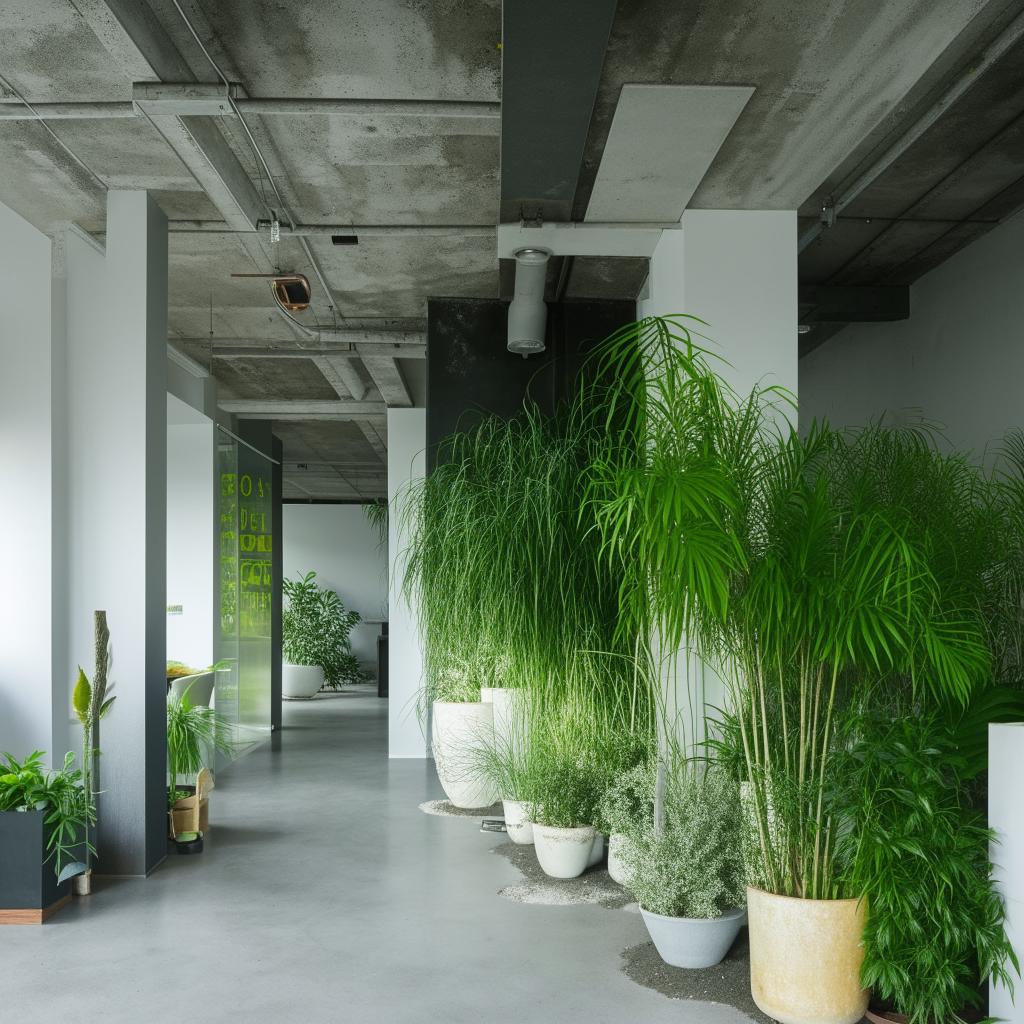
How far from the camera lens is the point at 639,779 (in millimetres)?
4348

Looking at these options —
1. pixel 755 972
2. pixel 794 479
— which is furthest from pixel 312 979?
pixel 794 479

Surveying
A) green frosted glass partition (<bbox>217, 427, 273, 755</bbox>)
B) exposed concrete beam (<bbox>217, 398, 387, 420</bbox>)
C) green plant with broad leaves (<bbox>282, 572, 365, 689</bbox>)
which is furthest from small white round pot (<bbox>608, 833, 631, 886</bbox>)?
green plant with broad leaves (<bbox>282, 572, 365, 689</bbox>)

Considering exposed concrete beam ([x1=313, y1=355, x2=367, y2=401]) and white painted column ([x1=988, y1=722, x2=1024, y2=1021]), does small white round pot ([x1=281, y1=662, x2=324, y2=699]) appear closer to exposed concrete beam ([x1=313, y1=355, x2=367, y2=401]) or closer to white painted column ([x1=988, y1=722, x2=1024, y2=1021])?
exposed concrete beam ([x1=313, y1=355, x2=367, y2=401])

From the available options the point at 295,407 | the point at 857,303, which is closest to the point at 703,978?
the point at 857,303

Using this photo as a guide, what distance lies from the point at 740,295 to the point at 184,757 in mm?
3611

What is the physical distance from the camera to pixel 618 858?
463cm

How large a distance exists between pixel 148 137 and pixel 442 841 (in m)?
3.64

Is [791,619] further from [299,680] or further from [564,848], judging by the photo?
[299,680]

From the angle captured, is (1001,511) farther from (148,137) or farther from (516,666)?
(148,137)

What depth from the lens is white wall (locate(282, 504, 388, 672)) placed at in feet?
59.6

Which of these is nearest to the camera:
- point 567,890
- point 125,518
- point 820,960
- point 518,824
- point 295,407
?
point 820,960

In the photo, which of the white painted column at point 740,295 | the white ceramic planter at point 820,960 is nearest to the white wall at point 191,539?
the white painted column at point 740,295

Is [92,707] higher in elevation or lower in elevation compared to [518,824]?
higher

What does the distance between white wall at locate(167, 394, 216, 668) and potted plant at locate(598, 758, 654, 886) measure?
4373 millimetres
